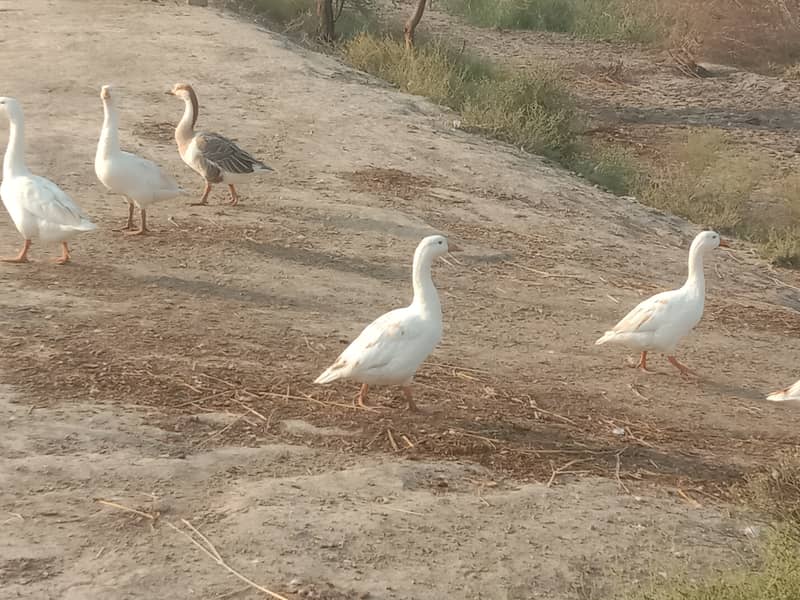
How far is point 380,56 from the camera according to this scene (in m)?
19.8

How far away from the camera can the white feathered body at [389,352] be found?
272 inches

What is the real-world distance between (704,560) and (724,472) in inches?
52.3

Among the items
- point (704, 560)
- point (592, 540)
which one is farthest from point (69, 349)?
point (704, 560)

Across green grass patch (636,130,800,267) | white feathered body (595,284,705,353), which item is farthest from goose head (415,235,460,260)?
green grass patch (636,130,800,267)

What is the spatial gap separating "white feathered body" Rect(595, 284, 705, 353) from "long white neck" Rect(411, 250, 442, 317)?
6.24 ft

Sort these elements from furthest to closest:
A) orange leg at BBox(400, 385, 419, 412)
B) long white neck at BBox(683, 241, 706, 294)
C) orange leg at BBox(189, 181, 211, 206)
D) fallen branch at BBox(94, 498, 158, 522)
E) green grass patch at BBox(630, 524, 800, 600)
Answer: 1. orange leg at BBox(189, 181, 211, 206)
2. long white neck at BBox(683, 241, 706, 294)
3. orange leg at BBox(400, 385, 419, 412)
4. fallen branch at BBox(94, 498, 158, 522)
5. green grass patch at BBox(630, 524, 800, 600)

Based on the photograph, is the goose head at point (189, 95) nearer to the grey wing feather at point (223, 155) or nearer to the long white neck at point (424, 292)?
the grey wing feather at point (223, 155)

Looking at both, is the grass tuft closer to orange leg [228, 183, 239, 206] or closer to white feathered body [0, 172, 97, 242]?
white feathered body [0, 172, 97, 242]

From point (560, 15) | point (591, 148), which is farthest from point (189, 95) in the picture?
point (560, 15)

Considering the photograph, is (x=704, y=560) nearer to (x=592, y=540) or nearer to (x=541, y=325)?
(x=592, y=540)

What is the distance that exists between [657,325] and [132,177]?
4.36m

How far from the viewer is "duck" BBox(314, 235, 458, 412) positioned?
6.91 meters

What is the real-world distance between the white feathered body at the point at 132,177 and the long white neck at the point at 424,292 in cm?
340

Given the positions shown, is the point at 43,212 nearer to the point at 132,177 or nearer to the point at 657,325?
the point at 132,177
